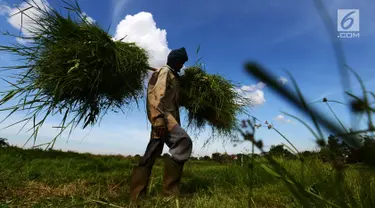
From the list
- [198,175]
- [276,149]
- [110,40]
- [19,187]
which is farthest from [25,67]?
[276,149]

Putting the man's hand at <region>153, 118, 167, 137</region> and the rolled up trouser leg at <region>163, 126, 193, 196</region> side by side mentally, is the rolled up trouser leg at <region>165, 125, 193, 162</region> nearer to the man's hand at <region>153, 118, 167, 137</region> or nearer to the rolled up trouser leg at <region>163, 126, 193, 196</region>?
the rolled up trouser leg at <region>163, 126, 193, 196</region>

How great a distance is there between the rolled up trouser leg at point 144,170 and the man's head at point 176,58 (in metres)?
0.97

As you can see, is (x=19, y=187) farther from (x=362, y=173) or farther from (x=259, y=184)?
(x=362, y=173)

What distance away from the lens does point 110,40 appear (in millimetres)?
4445

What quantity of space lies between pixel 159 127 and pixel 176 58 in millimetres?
967

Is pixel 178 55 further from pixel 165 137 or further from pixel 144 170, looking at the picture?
pixel 144 170

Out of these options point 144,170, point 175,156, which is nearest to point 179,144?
point 175,156

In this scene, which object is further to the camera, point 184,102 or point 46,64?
point 184,102

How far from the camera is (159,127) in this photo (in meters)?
4.02

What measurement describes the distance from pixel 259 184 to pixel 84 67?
2490 mm

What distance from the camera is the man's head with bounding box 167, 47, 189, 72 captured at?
4512 millimetres

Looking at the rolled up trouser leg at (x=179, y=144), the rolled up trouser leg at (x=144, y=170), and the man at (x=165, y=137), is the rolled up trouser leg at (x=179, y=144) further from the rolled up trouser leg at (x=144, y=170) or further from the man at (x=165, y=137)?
the rolled up trouser leg at (x=144, y=170)

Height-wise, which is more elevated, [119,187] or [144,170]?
[144,170]

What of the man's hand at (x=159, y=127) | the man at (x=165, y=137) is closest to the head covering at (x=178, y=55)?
the man at (x=165, y=137)
